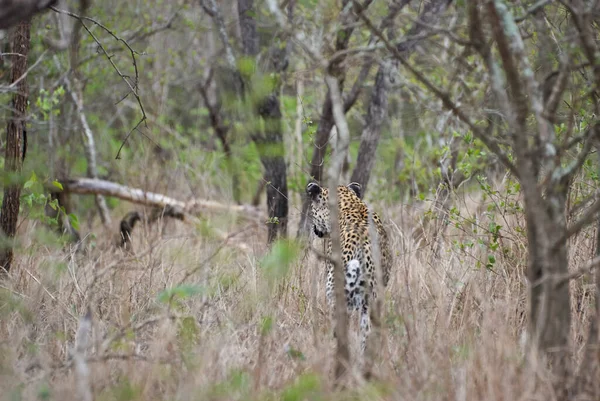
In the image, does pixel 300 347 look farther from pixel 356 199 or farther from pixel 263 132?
pixel 263 132

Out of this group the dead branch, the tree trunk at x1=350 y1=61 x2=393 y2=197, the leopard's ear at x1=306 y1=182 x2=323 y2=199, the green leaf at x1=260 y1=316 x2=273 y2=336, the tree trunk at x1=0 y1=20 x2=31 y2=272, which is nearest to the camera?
the green leaf at x1=260 y1=316 x2=273 y2=336

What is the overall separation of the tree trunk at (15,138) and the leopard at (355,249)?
245 centimetres

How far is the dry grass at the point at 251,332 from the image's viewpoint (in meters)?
4.12

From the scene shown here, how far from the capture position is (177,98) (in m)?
19.0

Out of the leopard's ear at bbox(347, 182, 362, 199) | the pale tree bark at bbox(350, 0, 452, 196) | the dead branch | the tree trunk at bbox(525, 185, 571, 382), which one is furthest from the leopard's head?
the dead branch

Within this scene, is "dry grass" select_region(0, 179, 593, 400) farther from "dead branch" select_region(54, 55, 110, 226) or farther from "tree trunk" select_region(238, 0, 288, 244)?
"dead branch" select_region(54, 55, 110, 226)

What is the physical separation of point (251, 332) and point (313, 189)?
1986 millimetres

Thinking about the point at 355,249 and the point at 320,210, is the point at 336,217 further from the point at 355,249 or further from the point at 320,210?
the point at 320,210

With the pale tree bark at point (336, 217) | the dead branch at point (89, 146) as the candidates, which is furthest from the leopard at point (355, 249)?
the dead branch at point (89, 146)

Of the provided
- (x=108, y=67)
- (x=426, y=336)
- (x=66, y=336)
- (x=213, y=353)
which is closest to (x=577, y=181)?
(x=426, y=336)

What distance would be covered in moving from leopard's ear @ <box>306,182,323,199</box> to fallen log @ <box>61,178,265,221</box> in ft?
8.67

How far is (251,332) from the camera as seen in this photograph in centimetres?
564

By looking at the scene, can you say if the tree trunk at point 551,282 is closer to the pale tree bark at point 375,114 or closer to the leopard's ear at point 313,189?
the leopard's ear at point 313,189

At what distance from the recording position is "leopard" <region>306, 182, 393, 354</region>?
20.4 ft
